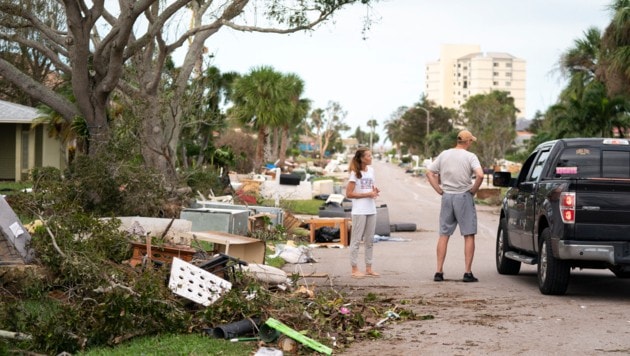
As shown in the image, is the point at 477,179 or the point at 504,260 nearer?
the point at 477,179

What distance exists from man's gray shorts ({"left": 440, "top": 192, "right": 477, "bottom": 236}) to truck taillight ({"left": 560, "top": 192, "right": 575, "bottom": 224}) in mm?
1970

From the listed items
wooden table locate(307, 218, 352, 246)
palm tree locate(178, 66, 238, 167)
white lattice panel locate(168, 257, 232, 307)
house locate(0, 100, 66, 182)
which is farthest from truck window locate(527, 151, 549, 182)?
house locate(0, 100, 66, 182)

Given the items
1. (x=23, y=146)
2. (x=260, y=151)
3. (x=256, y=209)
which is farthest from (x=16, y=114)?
(x=256, y=209)

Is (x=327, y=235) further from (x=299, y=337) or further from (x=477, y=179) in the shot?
(x=299, y=337)

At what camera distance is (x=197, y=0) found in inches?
1067

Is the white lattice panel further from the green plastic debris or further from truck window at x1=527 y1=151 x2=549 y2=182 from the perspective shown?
truck window at x1=527 y1=151 x2=549 y2=182

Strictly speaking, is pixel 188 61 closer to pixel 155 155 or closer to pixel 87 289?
pixel 155 155

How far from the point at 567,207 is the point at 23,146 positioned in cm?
3336

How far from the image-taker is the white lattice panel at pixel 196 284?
8.99 meters

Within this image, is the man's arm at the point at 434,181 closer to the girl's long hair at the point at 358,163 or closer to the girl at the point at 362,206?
the girl at the point at 362,206

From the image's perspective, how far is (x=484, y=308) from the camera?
1052cm

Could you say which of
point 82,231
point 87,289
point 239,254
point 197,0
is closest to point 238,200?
point 197,0

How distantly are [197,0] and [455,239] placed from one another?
1045cm

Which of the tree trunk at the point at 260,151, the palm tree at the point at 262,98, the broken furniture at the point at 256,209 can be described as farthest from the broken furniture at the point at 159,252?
the palm tree at the point at 262,98
